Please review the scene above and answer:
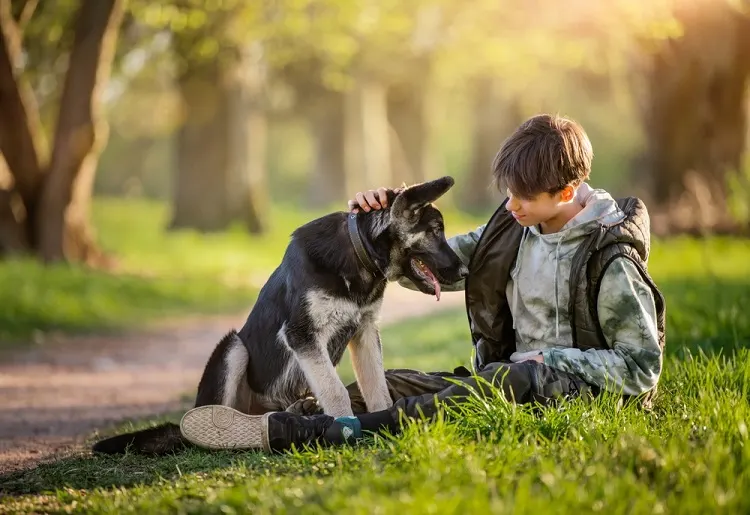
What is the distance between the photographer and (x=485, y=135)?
113ft

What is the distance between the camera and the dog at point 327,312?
517 cm

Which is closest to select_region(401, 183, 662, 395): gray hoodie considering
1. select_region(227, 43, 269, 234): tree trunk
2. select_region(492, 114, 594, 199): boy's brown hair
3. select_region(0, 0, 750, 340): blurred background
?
select_region(492, 114, 594, 199): boy's brown hair

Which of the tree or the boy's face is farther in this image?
the tree

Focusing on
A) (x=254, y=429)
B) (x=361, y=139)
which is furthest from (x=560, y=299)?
(x=361, y=139)

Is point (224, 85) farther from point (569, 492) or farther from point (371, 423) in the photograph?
point (569, 492)

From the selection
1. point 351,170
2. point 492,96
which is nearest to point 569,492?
point 351,170

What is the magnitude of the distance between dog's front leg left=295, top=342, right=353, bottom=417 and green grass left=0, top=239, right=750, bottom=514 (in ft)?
1.75

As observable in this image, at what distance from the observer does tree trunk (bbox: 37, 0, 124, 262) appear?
13.2 m

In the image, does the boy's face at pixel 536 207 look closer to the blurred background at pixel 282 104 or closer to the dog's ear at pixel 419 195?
the dog's ear at pixel 419 195

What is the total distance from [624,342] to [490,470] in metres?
1.32

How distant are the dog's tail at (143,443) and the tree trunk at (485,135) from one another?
28962 mm

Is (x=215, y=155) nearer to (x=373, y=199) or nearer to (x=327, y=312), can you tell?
(x=373, y=199)

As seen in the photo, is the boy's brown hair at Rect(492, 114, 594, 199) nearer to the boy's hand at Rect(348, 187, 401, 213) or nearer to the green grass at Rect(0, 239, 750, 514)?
the boy's hand at Rect(348, 187, 401, 213)

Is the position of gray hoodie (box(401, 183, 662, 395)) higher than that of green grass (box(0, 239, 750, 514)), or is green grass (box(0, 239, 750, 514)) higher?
gray hoodie (box(401, 183, 662, 395))
